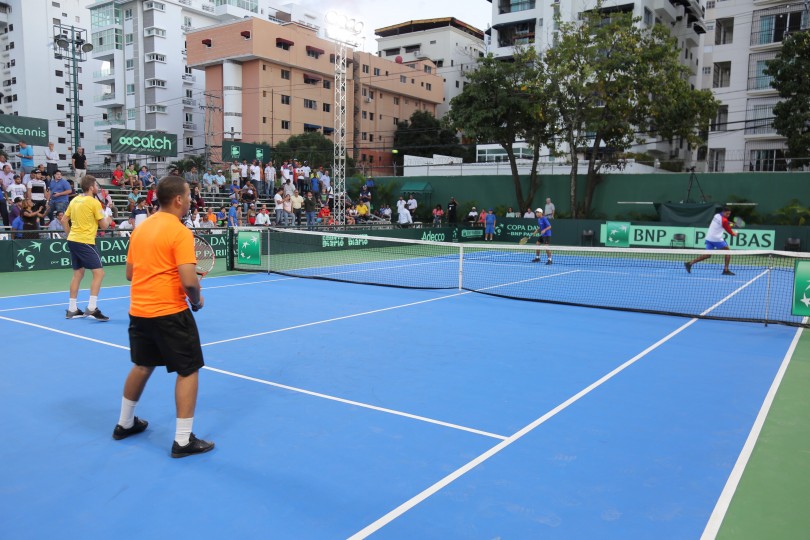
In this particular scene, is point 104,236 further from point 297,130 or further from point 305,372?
point 297,130

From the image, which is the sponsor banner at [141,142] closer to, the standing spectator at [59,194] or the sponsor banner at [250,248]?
the standing spectator at [59,194]

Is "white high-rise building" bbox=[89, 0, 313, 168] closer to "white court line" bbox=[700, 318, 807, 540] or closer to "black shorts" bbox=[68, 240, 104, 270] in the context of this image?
"black shorts" bbox=[68, 240, 104, 270]

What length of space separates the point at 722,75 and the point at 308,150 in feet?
114

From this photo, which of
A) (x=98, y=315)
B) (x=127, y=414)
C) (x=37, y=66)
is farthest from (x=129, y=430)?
(x=37, y=66)

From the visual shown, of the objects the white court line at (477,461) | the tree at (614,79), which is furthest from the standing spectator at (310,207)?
the white court line at (477,461)

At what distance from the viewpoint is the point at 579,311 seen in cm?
1134

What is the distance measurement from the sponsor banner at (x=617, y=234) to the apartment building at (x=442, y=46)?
195ft

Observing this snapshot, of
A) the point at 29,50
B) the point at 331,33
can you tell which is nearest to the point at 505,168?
the point at 331,33

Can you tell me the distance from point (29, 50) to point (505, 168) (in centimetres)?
6833

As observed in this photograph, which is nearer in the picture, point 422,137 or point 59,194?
point 59,194

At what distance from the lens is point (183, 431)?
4.57 metres

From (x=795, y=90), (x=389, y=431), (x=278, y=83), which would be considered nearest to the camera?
(x=389, y=431)

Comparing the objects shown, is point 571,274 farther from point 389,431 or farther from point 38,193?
point 38,193

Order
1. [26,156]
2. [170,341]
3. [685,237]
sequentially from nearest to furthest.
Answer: [170,341], [26,156], [685,237]
